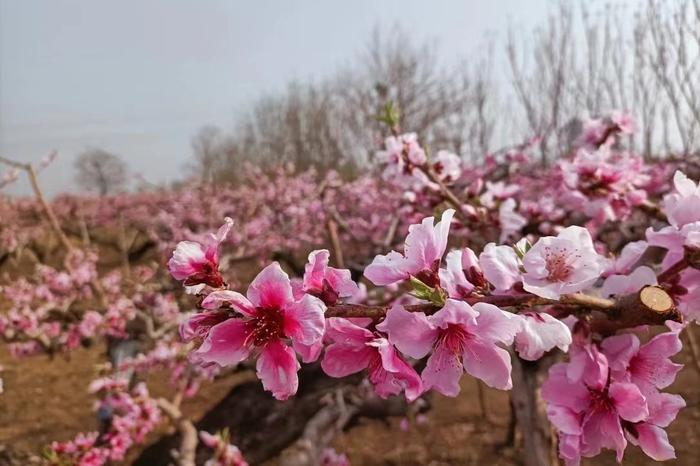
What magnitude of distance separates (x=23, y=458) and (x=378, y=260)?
4.62 m

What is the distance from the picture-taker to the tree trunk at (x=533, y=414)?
6.93ft

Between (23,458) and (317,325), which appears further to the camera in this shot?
(23,458)

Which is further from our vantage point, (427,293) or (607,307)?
(607,307)

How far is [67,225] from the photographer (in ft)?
57.9

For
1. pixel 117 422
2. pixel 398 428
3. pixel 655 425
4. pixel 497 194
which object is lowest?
pixel 398 428

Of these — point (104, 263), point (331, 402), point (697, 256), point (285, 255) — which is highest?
point (697, 256)

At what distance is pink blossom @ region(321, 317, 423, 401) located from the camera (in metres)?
0.78

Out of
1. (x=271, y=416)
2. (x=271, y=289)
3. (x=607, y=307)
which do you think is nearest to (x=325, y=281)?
(x=271, y=289)

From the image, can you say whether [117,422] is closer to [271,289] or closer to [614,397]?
[271,289]

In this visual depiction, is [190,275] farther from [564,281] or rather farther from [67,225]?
[67,225]

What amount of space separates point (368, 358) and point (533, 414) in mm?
1540

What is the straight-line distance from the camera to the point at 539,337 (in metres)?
0.81

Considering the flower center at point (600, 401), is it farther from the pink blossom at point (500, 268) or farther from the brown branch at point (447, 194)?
the brown branch at point (447, 194)

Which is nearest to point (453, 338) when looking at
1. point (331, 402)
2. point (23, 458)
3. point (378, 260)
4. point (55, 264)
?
point (378, 260)
